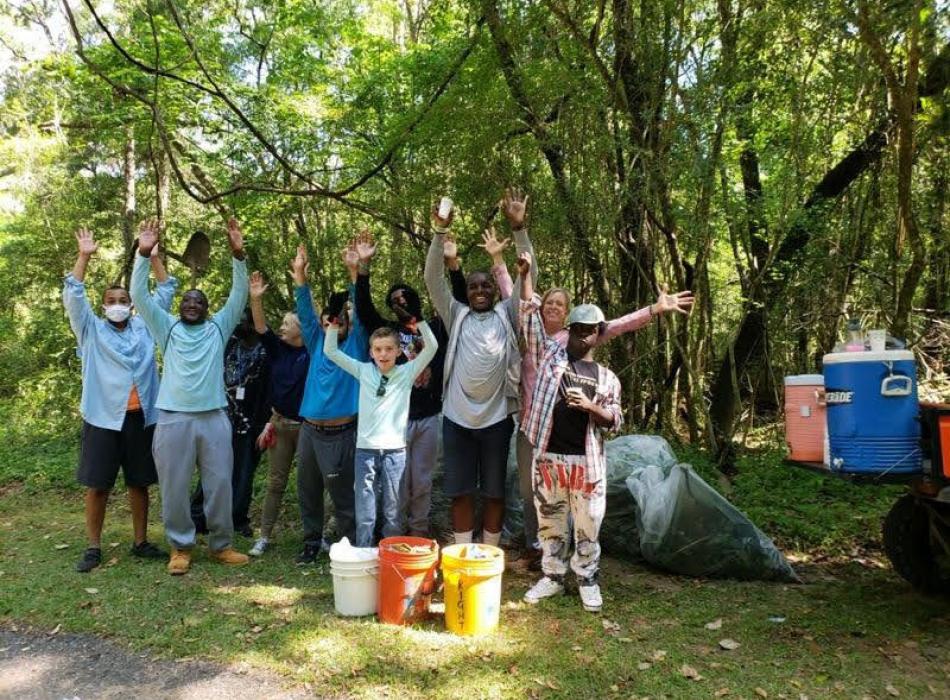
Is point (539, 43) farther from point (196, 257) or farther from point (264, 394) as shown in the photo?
point (196, 257)

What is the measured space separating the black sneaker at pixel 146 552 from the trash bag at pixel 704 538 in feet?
10.8

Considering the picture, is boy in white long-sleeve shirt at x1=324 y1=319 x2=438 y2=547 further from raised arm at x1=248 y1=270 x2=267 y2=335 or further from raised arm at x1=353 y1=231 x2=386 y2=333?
raised arm at x1=248 y1=270 x2=267 y2=335

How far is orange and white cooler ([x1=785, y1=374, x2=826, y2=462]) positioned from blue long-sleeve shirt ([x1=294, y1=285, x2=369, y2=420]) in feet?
8.53

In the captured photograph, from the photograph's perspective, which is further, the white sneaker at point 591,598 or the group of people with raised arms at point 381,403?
the group of people with raised arms at point 381,403

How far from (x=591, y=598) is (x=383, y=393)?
1.66 m

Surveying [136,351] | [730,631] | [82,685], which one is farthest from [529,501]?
[136,351]

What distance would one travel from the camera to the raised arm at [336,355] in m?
4.30

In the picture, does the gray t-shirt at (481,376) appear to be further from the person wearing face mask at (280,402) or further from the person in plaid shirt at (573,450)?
the person wearing face mask at (280,402)

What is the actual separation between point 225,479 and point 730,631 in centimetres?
317

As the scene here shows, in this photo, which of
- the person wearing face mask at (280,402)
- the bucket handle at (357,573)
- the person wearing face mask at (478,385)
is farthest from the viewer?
the person wearing face mask at (280,402)

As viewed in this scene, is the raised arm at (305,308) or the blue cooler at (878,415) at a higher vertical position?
the raised arm at (305,308)

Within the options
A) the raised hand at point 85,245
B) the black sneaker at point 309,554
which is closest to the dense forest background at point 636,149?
the raised hand at point 85,245

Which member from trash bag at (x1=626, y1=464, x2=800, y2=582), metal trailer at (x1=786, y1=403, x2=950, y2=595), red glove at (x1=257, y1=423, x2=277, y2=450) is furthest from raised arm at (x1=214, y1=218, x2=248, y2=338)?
metal trailer at (x1=786, y1=403, x2=950, y2=595)

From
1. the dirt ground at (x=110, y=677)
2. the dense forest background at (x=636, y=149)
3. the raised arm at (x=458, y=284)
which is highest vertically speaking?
the dense forest background at (x=636, y=149)
